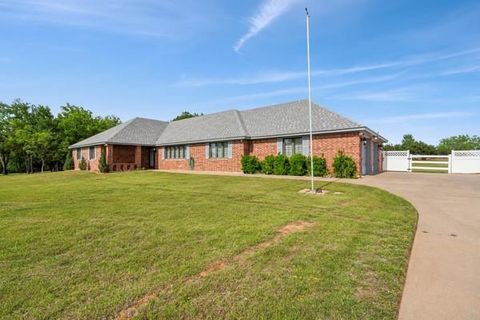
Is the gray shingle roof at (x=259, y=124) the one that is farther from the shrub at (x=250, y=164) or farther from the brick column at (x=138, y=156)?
the brick column at (x=138, y=156)

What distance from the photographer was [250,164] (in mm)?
18688

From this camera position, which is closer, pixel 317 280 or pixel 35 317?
pixel 35 317

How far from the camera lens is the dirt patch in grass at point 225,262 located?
2338 mm

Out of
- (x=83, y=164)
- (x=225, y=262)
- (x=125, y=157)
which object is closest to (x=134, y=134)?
(x=125, y=157)

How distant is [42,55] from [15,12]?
3767mm

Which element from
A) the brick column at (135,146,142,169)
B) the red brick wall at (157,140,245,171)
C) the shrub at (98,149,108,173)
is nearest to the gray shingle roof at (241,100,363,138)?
the red brick wall at (157,140,245,171)

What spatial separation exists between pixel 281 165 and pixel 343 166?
4.04 m

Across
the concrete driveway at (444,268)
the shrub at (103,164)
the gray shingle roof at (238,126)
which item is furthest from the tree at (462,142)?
the shrub at (103,164)

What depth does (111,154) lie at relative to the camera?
23.2 meters

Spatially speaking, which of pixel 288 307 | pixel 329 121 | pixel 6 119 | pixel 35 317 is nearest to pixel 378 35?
pixel 329 121

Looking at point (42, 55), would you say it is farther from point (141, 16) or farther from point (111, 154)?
point (111, 154)

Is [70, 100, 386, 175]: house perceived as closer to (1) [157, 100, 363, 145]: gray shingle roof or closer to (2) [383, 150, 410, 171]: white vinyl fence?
(1) [157, 100, 363, 145]: gray shingle roof

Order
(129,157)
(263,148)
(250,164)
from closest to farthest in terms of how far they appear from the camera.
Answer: (250,164) < (263,148) < (129,157)

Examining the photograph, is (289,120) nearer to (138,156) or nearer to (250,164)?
(250,164)
